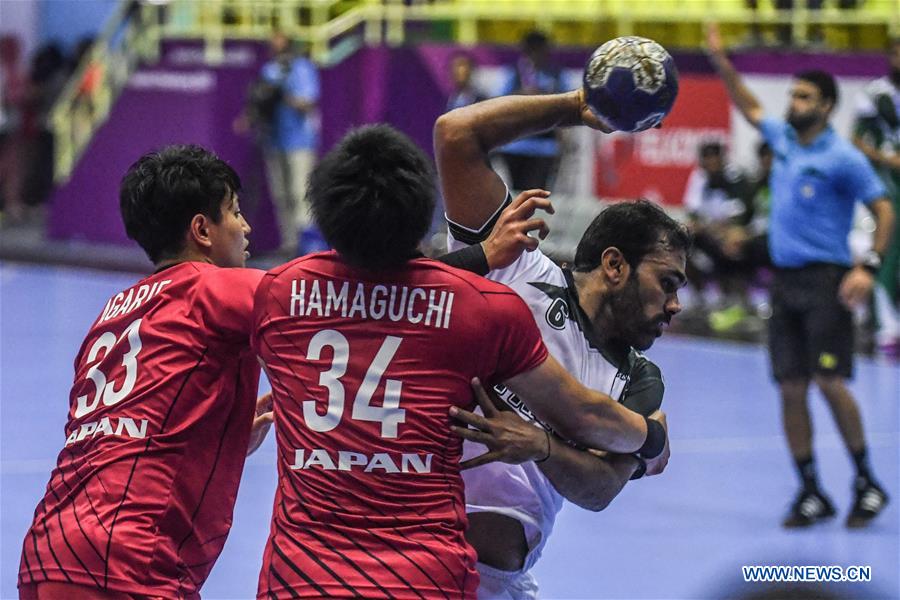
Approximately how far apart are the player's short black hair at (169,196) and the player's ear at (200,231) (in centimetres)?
1

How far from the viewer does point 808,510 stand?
789 centimetres

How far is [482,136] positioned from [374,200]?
902mm

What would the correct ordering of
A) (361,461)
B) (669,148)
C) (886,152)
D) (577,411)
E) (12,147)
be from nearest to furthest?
1. (361,461)
2. (577,411)
3. (886,152)
4. (669,148)
5. (12,147)

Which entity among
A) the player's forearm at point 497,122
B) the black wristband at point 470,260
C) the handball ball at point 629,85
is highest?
the handball ball at point 629,85

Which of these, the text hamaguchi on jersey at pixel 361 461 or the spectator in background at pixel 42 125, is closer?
the text hamaguchi on jersey at pixel 361 461

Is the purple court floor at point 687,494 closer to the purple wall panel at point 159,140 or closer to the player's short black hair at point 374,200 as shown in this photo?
the player's short black hair at point 374,200

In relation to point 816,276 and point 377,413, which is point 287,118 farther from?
point 377,413

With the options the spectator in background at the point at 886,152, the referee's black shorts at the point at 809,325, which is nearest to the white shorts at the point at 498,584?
the referee's black shorts at the point at 809,325

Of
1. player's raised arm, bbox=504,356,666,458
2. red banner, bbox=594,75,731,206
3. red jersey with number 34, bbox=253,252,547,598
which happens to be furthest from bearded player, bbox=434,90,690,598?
red banner, bbox=594,75,731,206

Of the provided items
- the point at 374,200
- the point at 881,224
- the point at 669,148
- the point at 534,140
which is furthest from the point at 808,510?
the point at 669,148

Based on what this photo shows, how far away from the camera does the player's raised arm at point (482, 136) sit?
157 inches

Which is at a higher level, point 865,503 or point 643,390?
point 643,390

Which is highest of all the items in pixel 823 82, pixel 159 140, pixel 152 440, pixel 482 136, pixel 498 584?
pixel 823 82

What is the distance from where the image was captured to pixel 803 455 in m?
7.95
